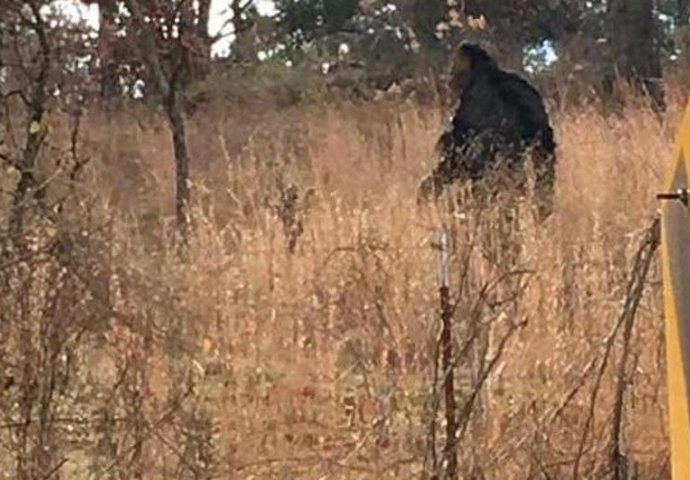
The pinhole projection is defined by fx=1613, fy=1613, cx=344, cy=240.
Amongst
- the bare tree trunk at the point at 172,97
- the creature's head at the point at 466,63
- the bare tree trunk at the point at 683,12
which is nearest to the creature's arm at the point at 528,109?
the creature's head at the point at 466,63

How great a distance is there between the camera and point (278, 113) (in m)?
16.2

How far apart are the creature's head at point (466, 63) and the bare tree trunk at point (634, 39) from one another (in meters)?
4.74

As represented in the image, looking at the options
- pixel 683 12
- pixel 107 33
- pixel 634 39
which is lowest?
pixel 107 33

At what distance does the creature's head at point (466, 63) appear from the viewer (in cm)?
890

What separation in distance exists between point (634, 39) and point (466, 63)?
17.5 feet

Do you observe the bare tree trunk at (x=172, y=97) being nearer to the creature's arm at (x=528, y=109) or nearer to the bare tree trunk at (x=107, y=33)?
the bare tree trunk at (x=107, y=33)

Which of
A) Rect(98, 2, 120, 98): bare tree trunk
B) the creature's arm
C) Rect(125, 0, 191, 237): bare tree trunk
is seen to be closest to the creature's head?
the creature's arm

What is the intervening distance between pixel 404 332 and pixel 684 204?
92.9 inches

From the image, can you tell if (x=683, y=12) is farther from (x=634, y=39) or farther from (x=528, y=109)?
(x=528, y=109)

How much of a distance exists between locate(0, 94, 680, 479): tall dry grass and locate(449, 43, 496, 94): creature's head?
2.23m

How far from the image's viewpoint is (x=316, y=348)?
5.58 meters

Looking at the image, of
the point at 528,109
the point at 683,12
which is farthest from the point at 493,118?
the point at 683,12

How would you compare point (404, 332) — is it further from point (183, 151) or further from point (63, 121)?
point (183, 151)

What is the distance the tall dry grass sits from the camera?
4488 mm
